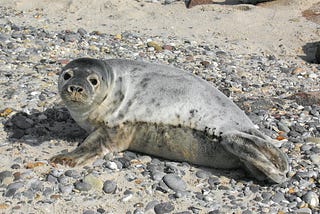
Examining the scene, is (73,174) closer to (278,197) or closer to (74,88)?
(74,88)

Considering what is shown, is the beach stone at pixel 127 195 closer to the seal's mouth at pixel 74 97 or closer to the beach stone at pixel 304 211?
the seal's mouth at pixel 74 97

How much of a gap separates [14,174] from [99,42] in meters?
3.69

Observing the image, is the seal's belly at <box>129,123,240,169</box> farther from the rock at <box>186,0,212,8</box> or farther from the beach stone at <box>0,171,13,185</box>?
the rock at <box>186,0,212,8</box>

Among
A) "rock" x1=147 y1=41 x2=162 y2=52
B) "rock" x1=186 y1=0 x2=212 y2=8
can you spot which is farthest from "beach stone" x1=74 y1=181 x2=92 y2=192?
"rock" x1=186 y1=0 x2=212 y2=8

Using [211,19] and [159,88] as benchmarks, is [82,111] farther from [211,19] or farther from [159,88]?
[211,19]

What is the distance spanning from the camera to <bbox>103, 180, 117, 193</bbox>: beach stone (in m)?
3.90

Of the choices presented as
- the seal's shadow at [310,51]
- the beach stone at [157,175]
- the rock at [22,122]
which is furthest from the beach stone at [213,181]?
the seal's shadow at [310,51]

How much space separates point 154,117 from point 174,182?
1.81ft

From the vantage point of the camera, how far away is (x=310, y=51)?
24.5 ft

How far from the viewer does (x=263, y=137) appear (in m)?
4.24

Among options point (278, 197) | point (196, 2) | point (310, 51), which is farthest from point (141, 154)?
point (196, 2)

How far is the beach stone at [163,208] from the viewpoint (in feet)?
12.2

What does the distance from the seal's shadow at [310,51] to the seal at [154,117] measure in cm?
306

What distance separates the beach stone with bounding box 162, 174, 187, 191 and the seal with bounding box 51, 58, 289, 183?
0.29m
